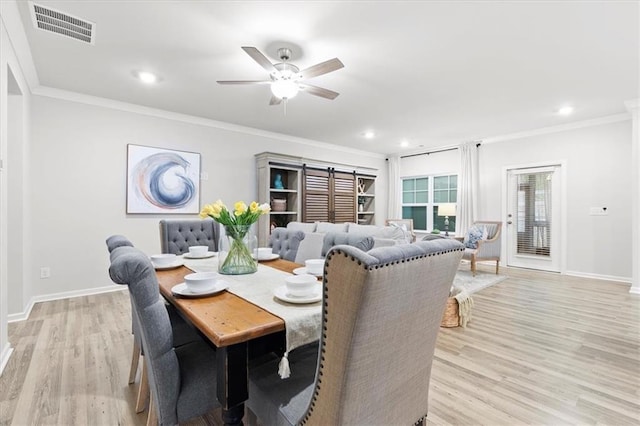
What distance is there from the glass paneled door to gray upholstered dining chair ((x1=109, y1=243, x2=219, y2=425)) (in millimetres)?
5949

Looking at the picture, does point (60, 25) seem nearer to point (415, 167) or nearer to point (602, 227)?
point (415, 167)

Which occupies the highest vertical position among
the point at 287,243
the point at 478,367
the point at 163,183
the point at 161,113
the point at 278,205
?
the point at 161,113

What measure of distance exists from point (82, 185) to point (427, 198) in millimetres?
6271

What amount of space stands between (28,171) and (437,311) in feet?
14.1

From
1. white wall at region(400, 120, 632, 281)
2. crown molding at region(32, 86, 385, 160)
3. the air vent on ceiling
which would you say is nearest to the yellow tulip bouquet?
the air vent on ceiling

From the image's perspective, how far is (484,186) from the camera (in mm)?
5941

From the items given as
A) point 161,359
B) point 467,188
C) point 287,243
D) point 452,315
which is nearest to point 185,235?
point 287,243

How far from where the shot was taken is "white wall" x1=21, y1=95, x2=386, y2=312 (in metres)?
3.48

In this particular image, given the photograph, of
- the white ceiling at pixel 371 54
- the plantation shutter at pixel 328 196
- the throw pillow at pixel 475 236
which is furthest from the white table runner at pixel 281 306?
the throw pillow at pixel 475 236

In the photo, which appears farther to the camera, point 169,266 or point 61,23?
point 61,23

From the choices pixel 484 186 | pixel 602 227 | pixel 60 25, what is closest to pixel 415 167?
pixel 484 186

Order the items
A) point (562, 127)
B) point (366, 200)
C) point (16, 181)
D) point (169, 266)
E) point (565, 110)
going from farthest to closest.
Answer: point (366, 200), point (562, 127), point (565, 110), point (16, 181), point (169, 266)

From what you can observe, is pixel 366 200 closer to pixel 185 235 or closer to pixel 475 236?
pixel 475 236

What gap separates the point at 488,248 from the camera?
16.7 ft
